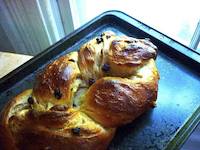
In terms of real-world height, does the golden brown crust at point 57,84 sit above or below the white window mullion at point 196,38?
above

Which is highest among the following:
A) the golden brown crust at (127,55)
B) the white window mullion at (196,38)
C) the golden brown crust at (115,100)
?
the golden brown crust at (127,55)

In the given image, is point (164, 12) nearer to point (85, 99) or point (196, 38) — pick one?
point (196, 38)

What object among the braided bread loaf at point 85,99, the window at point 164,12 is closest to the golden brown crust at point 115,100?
the braided bread loaf at point 85,99

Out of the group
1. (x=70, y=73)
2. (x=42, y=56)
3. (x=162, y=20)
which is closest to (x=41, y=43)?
(x=42, y=56)

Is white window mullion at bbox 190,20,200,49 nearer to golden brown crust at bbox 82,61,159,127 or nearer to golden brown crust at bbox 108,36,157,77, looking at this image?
golden brown crust at bbox 108,36,157,77

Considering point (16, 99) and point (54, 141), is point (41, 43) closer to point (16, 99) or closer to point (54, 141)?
point (16, 99)

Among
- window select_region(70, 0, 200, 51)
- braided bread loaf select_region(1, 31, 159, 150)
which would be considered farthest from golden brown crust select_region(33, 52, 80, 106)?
window select_region(70, 0, 200, 51)

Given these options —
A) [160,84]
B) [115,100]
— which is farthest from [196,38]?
[115,100]

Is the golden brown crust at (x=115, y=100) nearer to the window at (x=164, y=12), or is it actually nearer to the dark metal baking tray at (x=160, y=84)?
the dark metal baking tray at (x=160, y=84)
